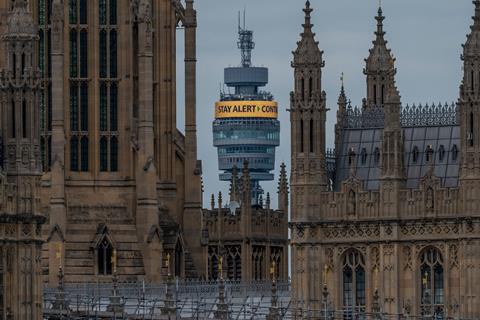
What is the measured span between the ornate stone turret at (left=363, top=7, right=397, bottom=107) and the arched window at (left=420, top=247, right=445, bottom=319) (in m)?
10.9

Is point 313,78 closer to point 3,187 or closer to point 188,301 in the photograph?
point 188,301

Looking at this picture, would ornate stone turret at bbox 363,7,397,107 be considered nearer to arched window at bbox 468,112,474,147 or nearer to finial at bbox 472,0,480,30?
finial at bbox 472,0,480,30

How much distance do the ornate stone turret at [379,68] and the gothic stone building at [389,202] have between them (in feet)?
14.7

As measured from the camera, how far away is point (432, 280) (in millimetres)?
178125

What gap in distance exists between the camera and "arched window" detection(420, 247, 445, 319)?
581 feet

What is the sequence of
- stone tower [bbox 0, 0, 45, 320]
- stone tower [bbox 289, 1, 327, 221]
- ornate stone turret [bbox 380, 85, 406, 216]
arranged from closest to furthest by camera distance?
1. stone tower [bbox 0, 0, 45, 320]
2. ornate stone turret [bbox 380, 85, 406, 216]
3. stone tower [bbox 289, 1, 327, 221]

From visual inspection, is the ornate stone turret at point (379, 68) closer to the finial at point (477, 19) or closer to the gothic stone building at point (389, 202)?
the gothic stone building at point (389, 202)

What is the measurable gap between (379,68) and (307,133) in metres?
10.1

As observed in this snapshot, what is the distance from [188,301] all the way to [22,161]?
750 inches

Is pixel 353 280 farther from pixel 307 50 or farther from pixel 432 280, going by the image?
pixel 307 50

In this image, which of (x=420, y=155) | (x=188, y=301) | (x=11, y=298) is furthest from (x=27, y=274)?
(x=420, y=155)

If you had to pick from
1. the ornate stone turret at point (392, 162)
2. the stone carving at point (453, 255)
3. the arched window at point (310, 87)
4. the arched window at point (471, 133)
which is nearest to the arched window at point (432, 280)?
the stone carving at point (453, 255)

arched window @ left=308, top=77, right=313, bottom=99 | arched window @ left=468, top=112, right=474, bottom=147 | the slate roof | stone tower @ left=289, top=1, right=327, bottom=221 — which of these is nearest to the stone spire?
stone tower @ left=289, top=1, right=327, bottom=221

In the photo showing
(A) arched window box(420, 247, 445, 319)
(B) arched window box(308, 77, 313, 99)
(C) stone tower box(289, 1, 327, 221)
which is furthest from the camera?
(B) arched window box(308, 77, 313, 99)
